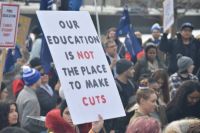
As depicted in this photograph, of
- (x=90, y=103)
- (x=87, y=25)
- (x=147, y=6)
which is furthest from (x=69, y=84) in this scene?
(x=147, y=6)

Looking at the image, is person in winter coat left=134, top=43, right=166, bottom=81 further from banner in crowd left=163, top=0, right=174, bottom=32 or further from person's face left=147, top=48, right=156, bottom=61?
banner in crowd left=163, top=0, right=174, bottom=32

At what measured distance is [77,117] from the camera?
20.0 ft

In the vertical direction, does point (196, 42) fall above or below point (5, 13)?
below

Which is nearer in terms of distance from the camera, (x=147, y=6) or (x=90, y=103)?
(x=90, y=103)

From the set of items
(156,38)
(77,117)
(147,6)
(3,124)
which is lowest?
(147,6)

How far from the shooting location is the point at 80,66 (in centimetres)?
640

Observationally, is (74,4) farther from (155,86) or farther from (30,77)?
(30,77)

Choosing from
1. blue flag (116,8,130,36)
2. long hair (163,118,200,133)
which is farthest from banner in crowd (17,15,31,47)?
long hair (163,118,200,133)

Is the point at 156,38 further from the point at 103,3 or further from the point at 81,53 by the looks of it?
the point at 103,3

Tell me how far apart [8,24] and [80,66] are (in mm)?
3215

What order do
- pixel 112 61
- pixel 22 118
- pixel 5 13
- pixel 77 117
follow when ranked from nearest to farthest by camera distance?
pixel 77 117 < pixel 22 118 < pixel 5 13 < pixel 112 61

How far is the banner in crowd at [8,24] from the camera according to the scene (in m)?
9.37

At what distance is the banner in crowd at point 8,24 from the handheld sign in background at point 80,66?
9.37 feet

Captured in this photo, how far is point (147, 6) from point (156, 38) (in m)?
21.0
